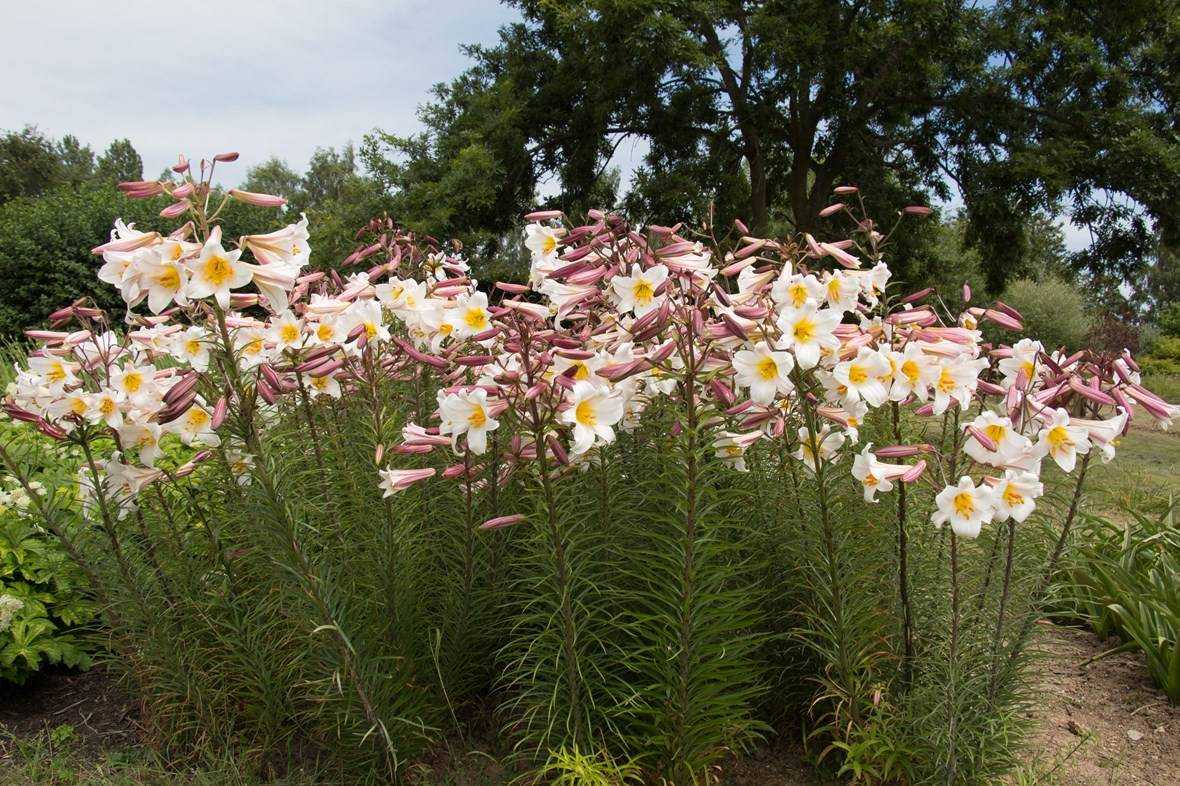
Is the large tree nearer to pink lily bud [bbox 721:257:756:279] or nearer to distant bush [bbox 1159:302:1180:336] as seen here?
pink lily bud [bbox 721:257:756:279]

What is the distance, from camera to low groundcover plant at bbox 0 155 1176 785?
210 centimetres

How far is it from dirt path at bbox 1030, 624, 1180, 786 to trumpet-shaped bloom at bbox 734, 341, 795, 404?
1.37 metres

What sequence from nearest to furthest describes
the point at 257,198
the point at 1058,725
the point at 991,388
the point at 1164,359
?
the point at 257,198
the point at 991,388
the point at 1058,725
the point at 1164,359

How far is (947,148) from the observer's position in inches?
526

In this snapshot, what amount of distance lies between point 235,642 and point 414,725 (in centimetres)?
73

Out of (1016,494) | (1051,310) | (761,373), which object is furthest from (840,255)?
(1051,310)

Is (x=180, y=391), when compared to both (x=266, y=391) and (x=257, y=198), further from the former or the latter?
(x=257, y=198)

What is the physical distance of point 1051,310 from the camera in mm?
26406

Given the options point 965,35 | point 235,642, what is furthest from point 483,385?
point 965,35

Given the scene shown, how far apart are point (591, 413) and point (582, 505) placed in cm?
69

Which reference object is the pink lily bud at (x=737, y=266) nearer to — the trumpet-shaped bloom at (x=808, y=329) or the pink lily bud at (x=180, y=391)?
the trumpet-shaped bloom at (x=808, y=329)

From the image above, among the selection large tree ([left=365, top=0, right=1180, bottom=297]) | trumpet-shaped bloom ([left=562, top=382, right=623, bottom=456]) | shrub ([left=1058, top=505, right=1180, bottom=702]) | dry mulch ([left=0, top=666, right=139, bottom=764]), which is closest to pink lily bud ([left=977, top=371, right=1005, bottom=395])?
trumpet-shaped bloom ([left=562, top=382, right=623, bottom=456])

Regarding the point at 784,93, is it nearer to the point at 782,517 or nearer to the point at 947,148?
the point at 947,148

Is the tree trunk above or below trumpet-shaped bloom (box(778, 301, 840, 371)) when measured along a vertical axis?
above
